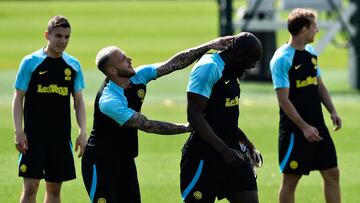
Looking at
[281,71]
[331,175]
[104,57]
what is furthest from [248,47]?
[331,175]

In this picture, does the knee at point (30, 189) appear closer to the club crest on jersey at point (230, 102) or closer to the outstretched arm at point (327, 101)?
the club crest on jersey at point (230, 102)

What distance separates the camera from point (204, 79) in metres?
8.96

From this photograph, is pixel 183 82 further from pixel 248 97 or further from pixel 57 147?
pixel 57 147

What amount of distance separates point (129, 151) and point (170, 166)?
5.51 metres

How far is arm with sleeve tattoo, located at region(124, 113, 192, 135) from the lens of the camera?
9289 mm

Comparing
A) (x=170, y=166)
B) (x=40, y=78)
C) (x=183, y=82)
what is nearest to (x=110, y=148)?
(x=40, y=78)

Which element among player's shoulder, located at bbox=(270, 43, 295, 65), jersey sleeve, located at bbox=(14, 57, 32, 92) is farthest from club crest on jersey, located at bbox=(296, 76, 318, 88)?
jersey sleeve, located at bbox=(14, 57, 32, 92)

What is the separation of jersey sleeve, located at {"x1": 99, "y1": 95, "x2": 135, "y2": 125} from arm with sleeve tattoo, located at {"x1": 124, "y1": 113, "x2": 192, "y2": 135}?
0.05 m

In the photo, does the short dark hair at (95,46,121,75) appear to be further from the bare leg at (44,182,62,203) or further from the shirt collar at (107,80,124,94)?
the bare leg at (44,182,62,203)

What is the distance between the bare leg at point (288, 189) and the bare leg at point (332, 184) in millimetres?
294

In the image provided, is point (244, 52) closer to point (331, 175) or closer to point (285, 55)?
point (285, 55)

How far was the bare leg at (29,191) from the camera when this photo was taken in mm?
10477

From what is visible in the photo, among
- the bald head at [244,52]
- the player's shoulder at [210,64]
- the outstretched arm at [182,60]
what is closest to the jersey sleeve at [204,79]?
the player's shoulder at [210,64]

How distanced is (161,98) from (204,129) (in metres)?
15.3
